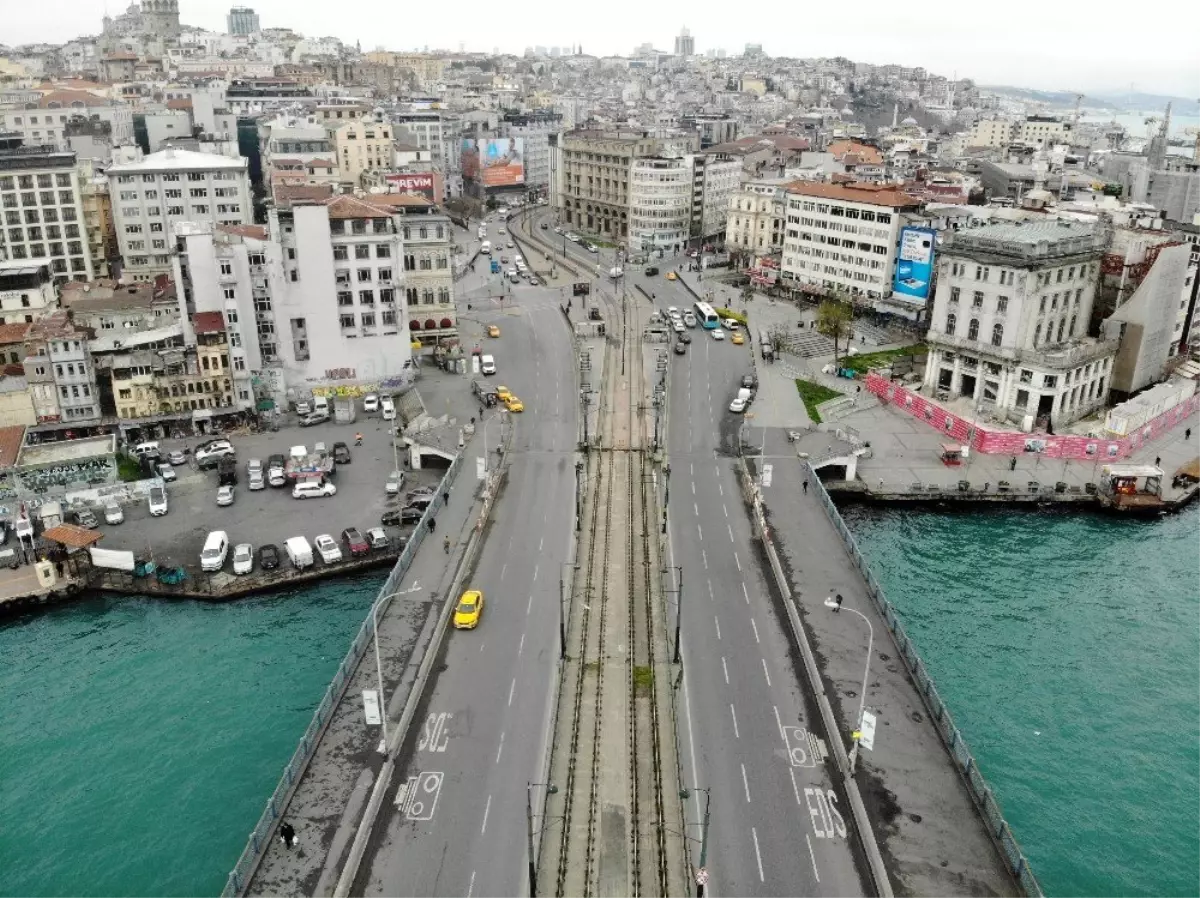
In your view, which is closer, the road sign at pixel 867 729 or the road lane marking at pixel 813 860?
the road lane marking at pixel 813 860

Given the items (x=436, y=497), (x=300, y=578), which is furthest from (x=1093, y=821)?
(x=300, y=578)

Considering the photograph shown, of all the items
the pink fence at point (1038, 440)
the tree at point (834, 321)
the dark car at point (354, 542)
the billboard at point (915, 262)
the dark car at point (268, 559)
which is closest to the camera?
the dark car at point (268, 559)

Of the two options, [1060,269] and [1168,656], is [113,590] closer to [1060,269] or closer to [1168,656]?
[1168,656]

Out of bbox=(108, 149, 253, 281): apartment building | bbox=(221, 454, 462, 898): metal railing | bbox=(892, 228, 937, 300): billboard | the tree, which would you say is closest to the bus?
the tree

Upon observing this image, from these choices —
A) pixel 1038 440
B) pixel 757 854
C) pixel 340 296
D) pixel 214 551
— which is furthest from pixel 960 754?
pixel 340 296

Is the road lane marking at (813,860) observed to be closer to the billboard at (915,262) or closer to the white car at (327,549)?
the white car at (327,549)

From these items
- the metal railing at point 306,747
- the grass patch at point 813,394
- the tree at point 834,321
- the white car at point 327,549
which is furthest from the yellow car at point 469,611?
the tree at point 834,321
